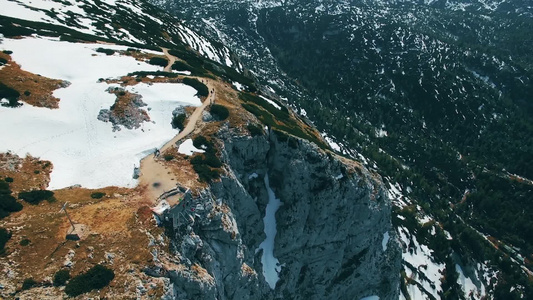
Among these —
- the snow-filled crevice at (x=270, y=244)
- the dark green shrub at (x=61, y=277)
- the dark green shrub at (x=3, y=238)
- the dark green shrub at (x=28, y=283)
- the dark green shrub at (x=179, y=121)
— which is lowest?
the snow-filled crevice at (x=270, y=244)

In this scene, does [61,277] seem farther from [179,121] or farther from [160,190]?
[179,121]

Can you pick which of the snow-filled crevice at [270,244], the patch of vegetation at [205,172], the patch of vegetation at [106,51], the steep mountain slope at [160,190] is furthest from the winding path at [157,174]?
the patch of vegetation at [106,51]

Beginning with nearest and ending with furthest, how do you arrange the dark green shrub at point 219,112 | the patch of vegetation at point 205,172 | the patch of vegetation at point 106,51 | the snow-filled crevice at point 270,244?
1. the patch of vegetation at point 205,172
2. the dark green shrub at point 219,112
3. the snow-filled crevice at point 270,244
4. the patch of vegetation at point 106,51

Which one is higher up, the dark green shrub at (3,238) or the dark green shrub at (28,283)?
the dark green shrub at (28,283)

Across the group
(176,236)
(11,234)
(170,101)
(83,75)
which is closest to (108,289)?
(176,236)

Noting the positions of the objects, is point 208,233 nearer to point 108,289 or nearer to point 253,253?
point 108,289

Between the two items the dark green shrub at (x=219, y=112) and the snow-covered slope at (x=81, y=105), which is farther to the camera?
the dark green shrub at (x=219, y=112)

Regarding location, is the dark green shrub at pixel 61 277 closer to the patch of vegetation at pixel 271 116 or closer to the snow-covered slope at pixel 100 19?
the patch of vegetation at pixel 271 116
